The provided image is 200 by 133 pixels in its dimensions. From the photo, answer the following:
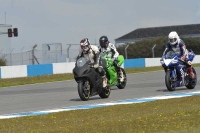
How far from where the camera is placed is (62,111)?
1205 cm

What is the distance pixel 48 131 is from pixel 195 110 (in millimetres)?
2901

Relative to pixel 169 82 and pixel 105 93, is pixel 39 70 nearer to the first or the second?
pixel 169 82

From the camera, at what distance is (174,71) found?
639 inches

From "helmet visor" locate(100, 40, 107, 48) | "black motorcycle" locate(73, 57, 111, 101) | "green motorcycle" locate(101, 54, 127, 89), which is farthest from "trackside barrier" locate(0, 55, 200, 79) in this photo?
"black motorcycle" locate(73, 57, 111, 101)

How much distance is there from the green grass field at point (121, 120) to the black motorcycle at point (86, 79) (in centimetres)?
203

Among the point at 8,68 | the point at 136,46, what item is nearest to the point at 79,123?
the point at 8,68

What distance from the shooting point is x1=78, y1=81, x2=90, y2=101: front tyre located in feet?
47.0

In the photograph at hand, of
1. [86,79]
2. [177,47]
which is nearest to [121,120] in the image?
[86,79]

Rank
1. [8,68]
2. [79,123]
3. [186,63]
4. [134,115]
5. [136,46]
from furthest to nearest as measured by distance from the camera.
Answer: [136,46], [8,68], [186,63], [134,115], [79,123]

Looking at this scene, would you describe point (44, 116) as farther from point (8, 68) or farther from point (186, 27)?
point (186, 27)

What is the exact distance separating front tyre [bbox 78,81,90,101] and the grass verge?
203cm

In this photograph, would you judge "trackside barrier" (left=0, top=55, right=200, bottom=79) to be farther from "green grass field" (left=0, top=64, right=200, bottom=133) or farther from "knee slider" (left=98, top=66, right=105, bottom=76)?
"green grass field" (left=0, top=64, right=200, bottom=133)

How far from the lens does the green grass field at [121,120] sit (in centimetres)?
866

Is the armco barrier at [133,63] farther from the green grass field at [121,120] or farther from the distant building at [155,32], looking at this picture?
the distant building at [155,32]
